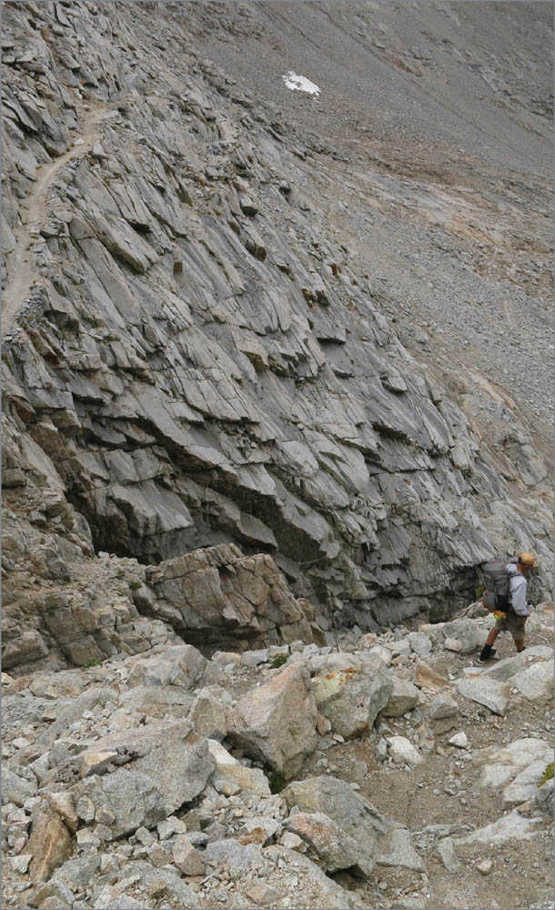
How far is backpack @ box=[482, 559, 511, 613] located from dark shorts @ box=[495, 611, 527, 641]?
0.65 ft

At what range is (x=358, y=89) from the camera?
230 ft

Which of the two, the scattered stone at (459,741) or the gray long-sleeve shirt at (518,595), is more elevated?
the gray long-sleeve shirt at (518,595)

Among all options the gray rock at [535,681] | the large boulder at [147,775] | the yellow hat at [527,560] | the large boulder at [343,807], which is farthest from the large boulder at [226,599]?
the large boulder at [343,807]

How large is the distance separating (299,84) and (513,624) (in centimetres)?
6516

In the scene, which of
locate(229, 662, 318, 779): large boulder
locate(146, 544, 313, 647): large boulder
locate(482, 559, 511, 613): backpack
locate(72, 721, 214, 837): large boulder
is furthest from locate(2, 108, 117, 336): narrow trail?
locate(482, 559, 511, 613): backpack

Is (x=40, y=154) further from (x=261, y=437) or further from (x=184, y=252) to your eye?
(x=261, y=437)

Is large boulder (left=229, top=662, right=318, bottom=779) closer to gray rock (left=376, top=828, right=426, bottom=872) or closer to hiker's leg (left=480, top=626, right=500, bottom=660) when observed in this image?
gray rock (left=376, top=828, right=426, bottom=872)

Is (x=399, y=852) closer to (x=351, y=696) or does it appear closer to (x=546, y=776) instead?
(x=546, y=776)

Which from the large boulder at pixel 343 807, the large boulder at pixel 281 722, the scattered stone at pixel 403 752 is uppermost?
the large boulder at pixel 343 807

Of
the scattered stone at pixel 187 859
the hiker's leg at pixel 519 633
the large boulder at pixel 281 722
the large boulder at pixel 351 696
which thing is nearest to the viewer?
the scattered stone at pixel 187 859

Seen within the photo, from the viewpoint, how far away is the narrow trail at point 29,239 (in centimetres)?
1666

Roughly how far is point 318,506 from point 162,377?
6099 mm

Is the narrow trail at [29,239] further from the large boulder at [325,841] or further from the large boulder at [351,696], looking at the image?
the large boulder at [325,841]

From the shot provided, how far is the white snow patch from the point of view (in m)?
64.3
